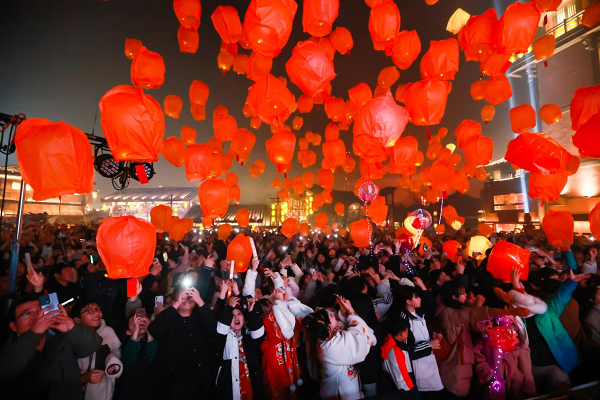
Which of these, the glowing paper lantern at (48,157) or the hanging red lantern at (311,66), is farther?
the hanging red lantern at (311,66)

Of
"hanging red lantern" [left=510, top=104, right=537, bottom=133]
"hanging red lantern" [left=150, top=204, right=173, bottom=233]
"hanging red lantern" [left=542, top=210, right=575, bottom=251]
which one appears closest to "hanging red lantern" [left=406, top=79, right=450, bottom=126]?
"hanging red lantern" [left=510, top=104, right=537, bottom=133]

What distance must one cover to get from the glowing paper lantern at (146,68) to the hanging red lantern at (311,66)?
1670mm

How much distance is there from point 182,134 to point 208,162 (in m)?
1.88

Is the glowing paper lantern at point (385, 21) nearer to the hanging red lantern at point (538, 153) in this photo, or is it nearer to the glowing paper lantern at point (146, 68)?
the hanging red lantern at point (538, 153)

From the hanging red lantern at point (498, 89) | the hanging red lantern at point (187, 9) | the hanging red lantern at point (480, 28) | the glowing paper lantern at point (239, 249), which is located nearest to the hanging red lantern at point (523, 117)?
the hanging red lantern at point (498, 89)

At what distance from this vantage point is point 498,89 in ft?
17.5

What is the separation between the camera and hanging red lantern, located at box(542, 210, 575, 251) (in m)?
5.39

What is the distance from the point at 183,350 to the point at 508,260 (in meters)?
4.12

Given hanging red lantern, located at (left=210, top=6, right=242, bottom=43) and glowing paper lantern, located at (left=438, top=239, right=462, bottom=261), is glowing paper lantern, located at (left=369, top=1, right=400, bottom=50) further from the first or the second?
glowing paper lantern, located at (left=438, top=239, right=462, bottom=261)

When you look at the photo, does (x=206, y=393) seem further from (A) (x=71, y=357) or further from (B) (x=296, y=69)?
(B) (x=296, y=69)

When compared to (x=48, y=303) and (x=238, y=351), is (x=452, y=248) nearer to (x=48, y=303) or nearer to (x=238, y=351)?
(x=238, y=351)

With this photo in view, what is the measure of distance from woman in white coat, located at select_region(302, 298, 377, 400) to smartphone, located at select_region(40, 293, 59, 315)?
1.82m

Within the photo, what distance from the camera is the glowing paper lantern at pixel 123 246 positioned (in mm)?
2529

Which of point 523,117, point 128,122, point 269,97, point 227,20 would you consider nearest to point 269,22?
point 269,97
